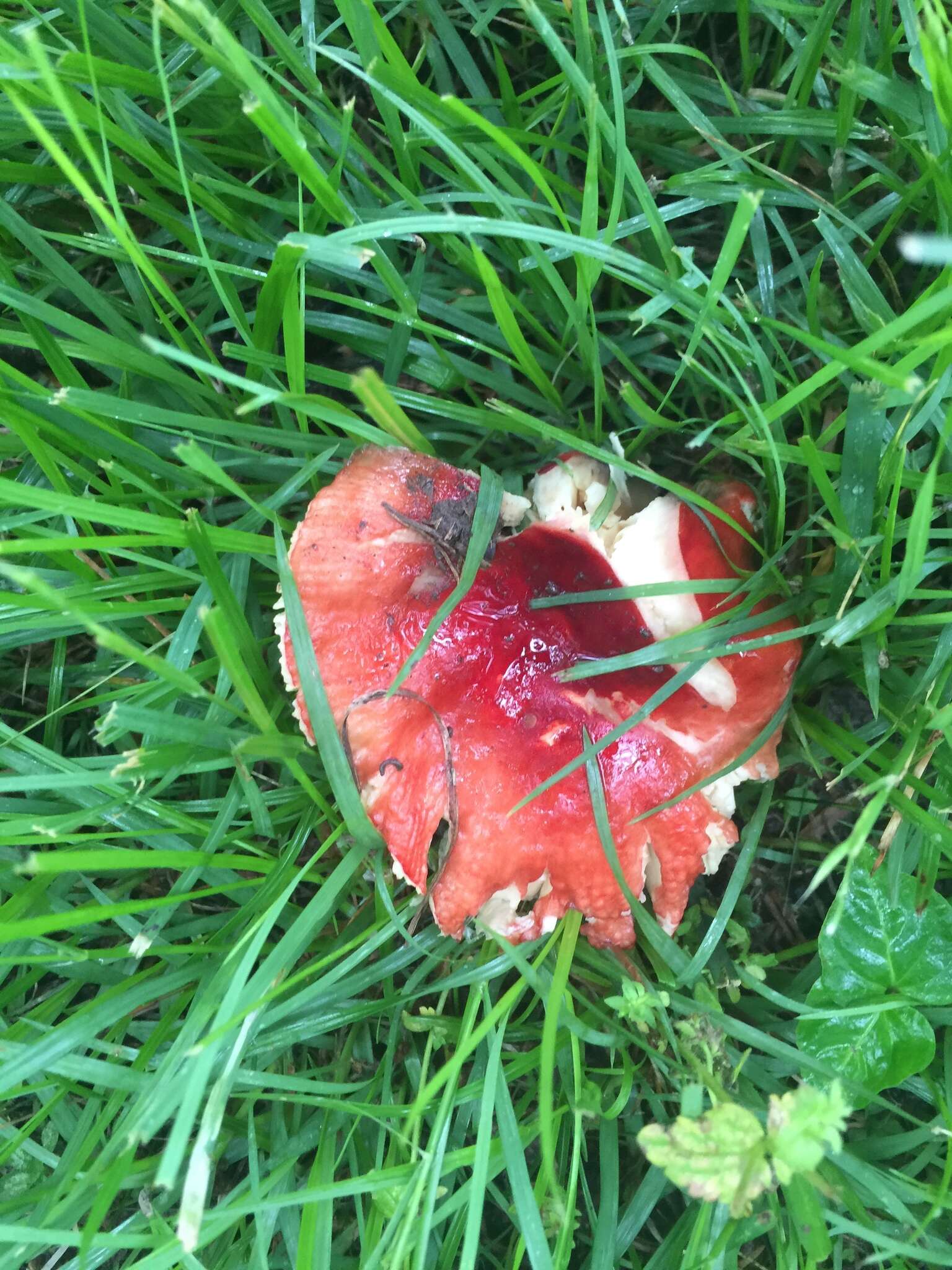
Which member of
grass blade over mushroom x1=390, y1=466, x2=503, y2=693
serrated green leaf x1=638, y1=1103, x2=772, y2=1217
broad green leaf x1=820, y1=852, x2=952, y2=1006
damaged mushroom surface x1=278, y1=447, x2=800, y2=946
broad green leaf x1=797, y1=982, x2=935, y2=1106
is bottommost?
broad green leaf x1=797, y1=982, x2=935, y2=1106

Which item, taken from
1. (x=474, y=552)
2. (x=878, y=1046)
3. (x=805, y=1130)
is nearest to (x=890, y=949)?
(x=878, y=1046)

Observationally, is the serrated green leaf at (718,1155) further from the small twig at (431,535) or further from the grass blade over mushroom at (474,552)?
→ the small twig at (431,535)

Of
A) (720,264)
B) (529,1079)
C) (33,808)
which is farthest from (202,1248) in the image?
(720,264)

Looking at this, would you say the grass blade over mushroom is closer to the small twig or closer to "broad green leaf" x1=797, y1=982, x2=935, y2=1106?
→ the small twig

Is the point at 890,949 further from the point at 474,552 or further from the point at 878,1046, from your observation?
the point at 474,552

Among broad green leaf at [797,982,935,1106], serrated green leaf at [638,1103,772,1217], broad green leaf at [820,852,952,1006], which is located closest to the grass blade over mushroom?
serrated green leaf at [638,1103,772,1217]

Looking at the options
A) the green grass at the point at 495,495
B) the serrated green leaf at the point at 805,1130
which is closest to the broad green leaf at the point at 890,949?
the green grass at the point at 495,495

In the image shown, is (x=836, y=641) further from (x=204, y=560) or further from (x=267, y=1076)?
(x=267, y=1076)
